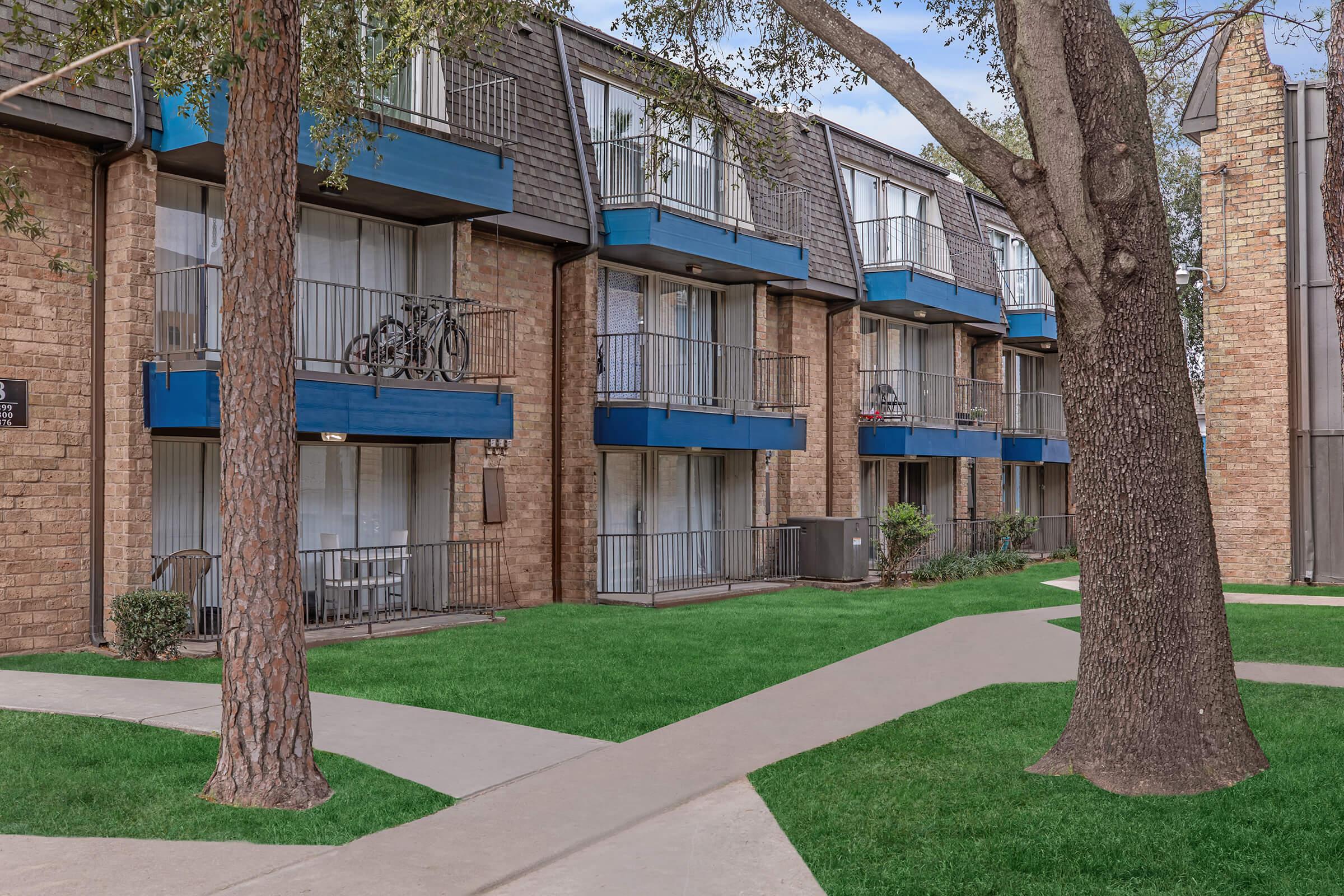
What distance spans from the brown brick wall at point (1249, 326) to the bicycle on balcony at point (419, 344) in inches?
478

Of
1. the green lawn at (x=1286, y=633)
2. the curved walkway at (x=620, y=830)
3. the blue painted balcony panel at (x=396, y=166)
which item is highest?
the blue painted balcony panel at (x=396, y=166)

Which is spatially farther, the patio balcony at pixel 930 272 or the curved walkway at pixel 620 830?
the patio balcony at pixel 930 272

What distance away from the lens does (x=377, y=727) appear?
8.45 meters

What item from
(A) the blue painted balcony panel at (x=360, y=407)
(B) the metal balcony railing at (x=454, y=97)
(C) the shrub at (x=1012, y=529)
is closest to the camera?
(A) the blue painted balcony panel at (x=360, y=407)

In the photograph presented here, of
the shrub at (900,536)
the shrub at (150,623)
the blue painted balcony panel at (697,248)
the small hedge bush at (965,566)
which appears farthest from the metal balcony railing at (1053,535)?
the shrub at (150,623)

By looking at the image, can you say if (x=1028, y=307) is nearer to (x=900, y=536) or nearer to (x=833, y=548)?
(x=900, y=536)

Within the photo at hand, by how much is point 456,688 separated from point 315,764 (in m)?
2.90

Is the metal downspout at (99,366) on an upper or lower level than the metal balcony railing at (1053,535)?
upper

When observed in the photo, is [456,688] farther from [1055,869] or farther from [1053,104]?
[1053,104]

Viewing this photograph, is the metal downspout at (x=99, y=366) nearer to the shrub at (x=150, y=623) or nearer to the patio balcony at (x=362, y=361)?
the patio balcony at (x=362, y=361)

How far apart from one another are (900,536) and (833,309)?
5.27 m

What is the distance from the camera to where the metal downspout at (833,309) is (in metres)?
23.4

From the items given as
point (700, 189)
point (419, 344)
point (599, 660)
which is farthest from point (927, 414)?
point (599, 660)

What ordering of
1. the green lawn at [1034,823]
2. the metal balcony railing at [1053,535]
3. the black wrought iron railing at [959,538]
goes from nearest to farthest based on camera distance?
the green lawn at [1034,823]
the black wrought iron railing at [959,538]
the metal balcony railing at [1053,535]
